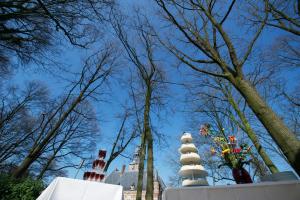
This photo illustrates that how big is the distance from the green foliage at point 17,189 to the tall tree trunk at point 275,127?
7.50 meters

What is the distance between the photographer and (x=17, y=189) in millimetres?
6762

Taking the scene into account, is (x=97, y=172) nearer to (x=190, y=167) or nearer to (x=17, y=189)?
(x=190, y=167)

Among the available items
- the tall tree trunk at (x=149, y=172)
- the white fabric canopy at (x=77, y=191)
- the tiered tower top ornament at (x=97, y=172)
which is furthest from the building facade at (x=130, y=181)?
the white fabric canopy at (x=77, y=191)

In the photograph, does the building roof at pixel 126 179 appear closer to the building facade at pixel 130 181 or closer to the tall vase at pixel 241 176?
the building facade at pixel 130 181

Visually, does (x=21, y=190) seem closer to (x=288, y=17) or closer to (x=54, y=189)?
(x=54, y=189)

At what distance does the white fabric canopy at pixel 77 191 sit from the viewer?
14.3 feet

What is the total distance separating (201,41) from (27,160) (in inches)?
350

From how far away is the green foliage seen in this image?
662 cm

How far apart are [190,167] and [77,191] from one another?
3171mm

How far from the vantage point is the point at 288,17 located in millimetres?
6867

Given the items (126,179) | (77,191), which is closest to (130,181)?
(126,179)

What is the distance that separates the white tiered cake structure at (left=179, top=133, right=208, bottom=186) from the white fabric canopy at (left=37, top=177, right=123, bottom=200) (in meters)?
1.99

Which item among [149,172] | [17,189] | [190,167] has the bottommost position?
[17,189]

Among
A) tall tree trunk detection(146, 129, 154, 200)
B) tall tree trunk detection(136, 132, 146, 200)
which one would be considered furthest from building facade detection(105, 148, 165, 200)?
tall tree trunk detection(146, 129, 154, 200)
